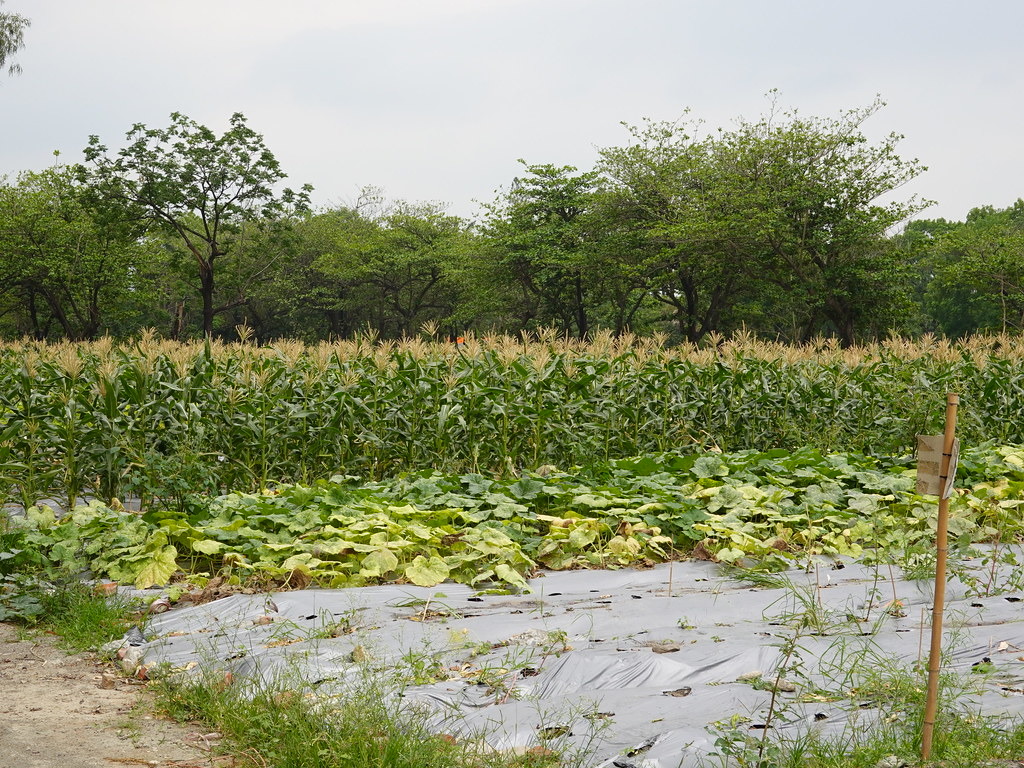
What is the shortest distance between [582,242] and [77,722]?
102 feet

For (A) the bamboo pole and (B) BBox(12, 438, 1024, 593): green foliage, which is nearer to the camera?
(A) the bamboo pole

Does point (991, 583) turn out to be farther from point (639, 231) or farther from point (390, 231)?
point (390, 231)

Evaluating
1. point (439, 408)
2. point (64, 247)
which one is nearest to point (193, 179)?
point (64, 247)

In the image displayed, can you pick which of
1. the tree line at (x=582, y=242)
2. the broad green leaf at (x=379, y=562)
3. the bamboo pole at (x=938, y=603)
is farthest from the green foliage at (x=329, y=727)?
the tree line at (x=582, y=242)

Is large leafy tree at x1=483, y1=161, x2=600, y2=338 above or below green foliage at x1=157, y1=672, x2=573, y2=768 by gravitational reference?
above

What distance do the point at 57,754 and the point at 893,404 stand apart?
9.68 meters

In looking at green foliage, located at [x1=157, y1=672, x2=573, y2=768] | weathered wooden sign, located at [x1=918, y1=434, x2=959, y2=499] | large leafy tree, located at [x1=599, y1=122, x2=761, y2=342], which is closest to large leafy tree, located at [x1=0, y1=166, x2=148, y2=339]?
large leafy tree, located at [x1=599, y1=122, x2=761, y2=342]

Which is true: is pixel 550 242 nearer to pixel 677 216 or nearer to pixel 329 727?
pixel 677 216

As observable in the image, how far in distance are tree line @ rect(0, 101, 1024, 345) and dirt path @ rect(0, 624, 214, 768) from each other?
23.5 m

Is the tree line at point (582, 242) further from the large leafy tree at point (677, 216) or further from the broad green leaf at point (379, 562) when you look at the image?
the broad green leaf at point (379, 562)

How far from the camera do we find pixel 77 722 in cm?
361

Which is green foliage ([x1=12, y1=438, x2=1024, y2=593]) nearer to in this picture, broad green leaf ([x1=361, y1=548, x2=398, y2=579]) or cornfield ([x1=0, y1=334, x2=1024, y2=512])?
broad green leaf ([x1=361, y1=548, x2=398, y2=579])

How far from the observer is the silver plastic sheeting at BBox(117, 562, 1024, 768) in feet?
10.1

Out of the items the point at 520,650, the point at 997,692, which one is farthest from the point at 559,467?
the point at 997,692
